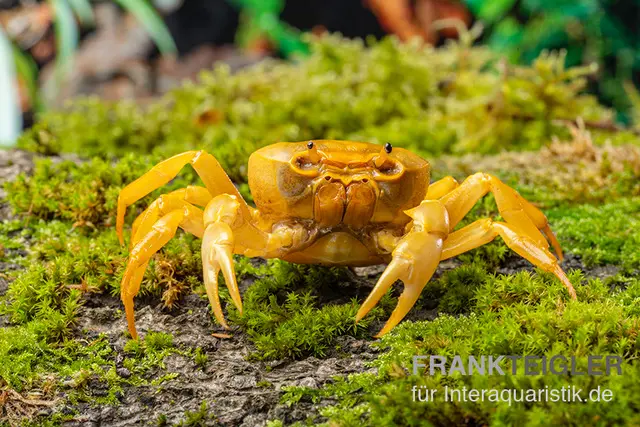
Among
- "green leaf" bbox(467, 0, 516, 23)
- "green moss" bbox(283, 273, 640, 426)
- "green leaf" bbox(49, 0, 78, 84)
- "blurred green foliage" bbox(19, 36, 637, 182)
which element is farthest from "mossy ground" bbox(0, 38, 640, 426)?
"green leaf" bbox(49, 0, 78, 84)

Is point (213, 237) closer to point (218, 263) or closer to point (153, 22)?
point (218, 263)

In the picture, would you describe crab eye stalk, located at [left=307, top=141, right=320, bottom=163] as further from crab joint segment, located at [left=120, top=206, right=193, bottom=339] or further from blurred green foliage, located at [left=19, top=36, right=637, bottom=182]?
blurred green foliage, located at [left=19, top=36, right=637, bottom=182]

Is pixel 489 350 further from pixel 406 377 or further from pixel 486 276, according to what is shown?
pixel 486 276

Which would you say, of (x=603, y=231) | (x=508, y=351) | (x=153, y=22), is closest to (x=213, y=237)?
(x=508, y=351)

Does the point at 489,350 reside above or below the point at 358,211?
below

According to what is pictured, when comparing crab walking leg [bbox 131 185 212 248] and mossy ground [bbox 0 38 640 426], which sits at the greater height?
crab walking leg [bbox 131 185 212 248]

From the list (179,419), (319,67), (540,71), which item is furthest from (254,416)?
(319,67)

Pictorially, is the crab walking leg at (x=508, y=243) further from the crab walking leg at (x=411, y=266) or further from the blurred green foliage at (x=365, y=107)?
the blurred green foliage at (x=365, y=107)
